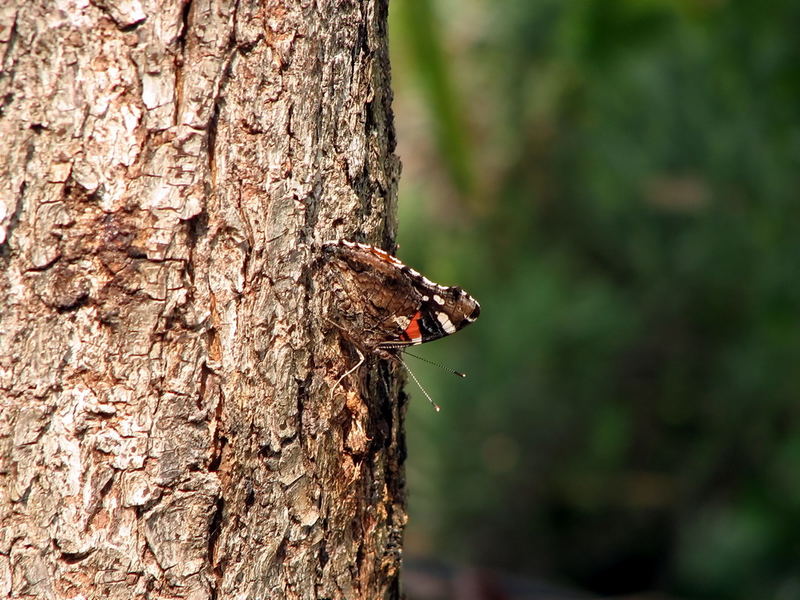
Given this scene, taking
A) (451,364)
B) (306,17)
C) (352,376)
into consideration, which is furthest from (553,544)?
(306,17)

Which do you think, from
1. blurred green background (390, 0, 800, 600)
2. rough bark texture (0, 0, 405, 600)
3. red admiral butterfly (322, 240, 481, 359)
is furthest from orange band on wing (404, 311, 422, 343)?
blurred green background (390, 0, 800, 600)

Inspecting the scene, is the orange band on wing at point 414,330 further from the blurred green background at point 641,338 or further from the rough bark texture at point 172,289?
the blurred green background at point 641,338

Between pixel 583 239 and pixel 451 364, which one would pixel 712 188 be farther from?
pixel 451 364

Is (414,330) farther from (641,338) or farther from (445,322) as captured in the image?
(641,338)

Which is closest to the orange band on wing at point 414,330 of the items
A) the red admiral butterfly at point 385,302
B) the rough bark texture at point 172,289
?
the red admiral butterfly at point 385,302

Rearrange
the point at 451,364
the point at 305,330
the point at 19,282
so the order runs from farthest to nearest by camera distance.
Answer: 1. the point at 451,364
2. the point at 305,330
3. the point at 19,282

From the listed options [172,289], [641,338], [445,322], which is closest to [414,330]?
[445,322]

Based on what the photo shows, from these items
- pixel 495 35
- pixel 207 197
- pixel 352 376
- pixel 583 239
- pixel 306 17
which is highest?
pixel 495 35
